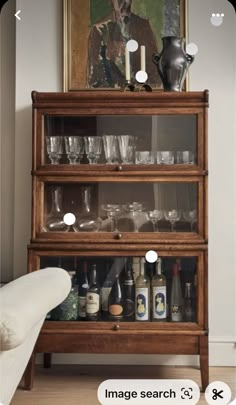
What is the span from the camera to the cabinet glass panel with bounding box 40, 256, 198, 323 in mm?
2248

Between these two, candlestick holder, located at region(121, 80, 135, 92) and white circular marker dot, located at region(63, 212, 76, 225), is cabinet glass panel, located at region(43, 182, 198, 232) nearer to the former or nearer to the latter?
white circular marker dot, located at region(63, 212, 76, 225)

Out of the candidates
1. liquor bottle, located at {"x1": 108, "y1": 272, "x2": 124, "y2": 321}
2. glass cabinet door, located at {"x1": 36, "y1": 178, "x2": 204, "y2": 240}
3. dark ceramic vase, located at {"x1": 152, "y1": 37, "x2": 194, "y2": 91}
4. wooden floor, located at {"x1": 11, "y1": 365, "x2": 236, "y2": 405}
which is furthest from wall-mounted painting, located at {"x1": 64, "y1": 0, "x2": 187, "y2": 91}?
wooden floor, located at {"x1": 11, "y1": 365, "x2": 236, "y2": 405}

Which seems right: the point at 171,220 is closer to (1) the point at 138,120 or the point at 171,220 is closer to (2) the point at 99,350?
(1) the point at 138,120

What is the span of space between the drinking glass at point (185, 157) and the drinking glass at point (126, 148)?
17 centimetres

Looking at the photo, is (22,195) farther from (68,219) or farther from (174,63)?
(174,63)

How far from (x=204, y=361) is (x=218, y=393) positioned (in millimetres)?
128

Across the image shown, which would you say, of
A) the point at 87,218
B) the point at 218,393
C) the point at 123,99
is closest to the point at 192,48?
the point at 123,99

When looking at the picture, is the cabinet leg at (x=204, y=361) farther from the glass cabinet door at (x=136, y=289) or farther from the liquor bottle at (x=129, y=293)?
the liquor bottle at (x=129, y=293)

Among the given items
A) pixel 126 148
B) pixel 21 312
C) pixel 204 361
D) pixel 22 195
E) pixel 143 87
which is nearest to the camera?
pixel 21 312

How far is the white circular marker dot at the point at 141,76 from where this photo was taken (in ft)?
8.03

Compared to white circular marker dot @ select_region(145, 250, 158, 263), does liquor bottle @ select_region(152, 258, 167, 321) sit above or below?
below

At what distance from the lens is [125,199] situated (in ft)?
7.53

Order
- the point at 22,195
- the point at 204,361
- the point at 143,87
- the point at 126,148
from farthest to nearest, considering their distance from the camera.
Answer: the point at 22,195, the point at 143,87, the point at 126,148, the point at 204,361

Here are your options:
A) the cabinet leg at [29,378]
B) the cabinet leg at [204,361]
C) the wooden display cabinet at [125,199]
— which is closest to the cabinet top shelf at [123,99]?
the wooden display cabinet at [125,199]
